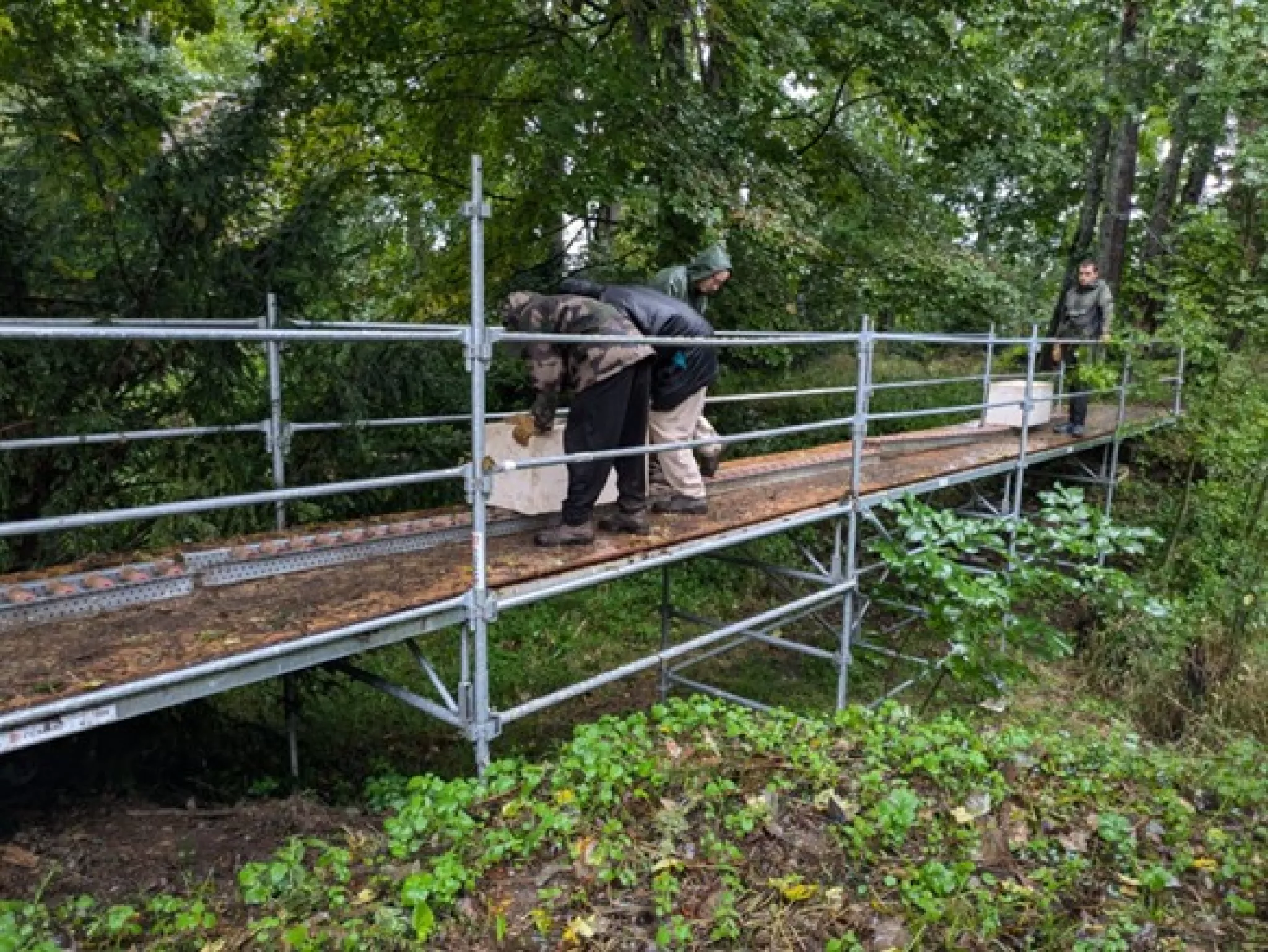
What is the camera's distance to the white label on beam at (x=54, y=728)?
2.57 meters

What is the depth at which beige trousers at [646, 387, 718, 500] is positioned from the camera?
5.24 meters

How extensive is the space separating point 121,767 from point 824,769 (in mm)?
3032

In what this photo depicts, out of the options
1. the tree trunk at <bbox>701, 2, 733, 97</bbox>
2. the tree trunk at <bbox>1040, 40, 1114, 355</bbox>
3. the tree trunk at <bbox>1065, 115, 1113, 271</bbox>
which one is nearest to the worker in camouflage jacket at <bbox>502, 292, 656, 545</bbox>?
the tree trunk at <bbox>701, 2, 733, 97</bbox>

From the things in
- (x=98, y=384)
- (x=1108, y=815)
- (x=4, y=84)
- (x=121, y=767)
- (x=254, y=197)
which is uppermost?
(x=4, y=84)

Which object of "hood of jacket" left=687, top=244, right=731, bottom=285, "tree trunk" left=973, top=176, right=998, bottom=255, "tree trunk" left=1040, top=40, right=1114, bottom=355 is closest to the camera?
"hood of jacket" left=687, top=244, right=731, bottom=285

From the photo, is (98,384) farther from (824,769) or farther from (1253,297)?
(1253,297)

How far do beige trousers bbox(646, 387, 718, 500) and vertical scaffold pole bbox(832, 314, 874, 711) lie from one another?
1.04 metres

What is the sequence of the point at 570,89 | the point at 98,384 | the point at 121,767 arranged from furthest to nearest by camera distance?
the point at 570,89
the point at 98,384
the point at 121,767

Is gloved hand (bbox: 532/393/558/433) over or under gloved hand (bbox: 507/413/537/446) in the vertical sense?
over

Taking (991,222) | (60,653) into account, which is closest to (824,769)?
(60,653)

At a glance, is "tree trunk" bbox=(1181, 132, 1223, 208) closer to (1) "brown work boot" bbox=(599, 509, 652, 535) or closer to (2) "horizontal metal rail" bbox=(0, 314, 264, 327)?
(1) "brown work boot" bbox=(599, 509, 652, 535)

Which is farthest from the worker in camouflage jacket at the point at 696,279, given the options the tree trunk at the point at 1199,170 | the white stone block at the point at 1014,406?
the tree trunk at the point at 1199,170

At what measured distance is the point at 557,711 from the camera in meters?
7.21

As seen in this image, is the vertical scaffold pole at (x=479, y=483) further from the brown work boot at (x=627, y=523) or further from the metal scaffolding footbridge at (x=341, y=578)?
the brown work boot at (x=627, y=523)
